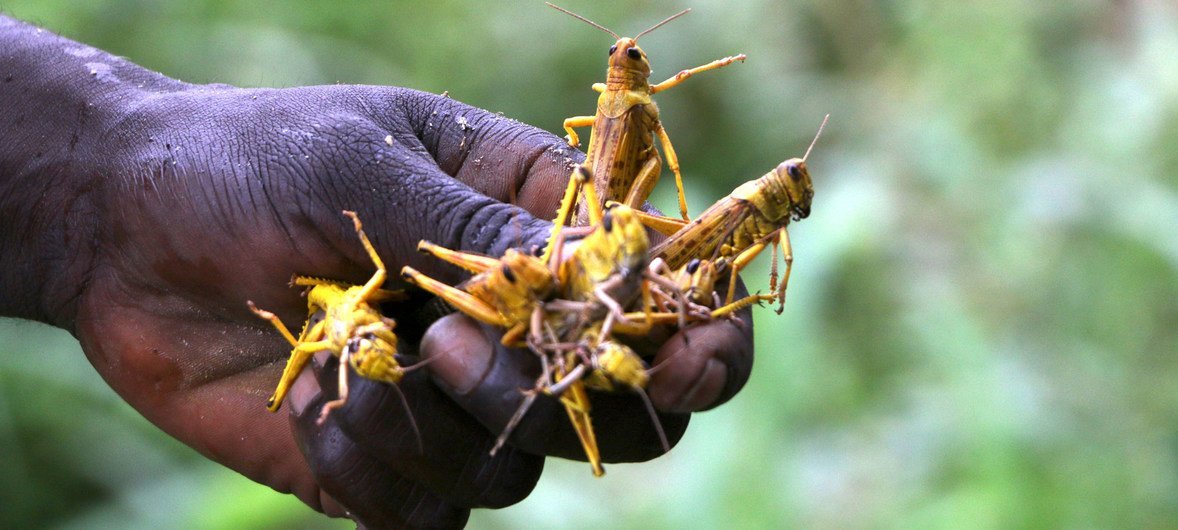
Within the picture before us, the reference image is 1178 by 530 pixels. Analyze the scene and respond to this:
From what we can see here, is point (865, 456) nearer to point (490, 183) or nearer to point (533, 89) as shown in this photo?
point (490, 183)

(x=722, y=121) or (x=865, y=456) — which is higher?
(x=722, y=121)

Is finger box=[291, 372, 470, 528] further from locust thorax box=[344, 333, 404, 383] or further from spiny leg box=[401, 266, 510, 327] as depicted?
spiny leg box=[401, 266, 510, 327]

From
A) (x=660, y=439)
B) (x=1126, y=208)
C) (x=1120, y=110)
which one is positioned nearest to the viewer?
(x=660, y=439)

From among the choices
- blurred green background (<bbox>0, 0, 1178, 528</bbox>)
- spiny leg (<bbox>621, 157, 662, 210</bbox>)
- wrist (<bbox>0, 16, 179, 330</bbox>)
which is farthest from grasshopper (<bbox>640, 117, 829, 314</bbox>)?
wrist (<bbox>0, 16, 179, 330</bbox>)

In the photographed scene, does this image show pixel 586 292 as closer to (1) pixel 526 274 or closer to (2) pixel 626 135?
(1) pixel 526 274

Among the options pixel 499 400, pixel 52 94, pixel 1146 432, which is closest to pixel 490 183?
pixel 499 400

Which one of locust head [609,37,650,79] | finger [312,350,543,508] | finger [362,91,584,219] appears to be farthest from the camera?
locust head [609,37,650,79]

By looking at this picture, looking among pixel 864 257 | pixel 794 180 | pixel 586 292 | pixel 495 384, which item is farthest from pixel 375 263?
pixel 864 257

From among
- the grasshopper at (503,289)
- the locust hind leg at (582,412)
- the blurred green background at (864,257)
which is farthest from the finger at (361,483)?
the blurred green background at (864,257)
